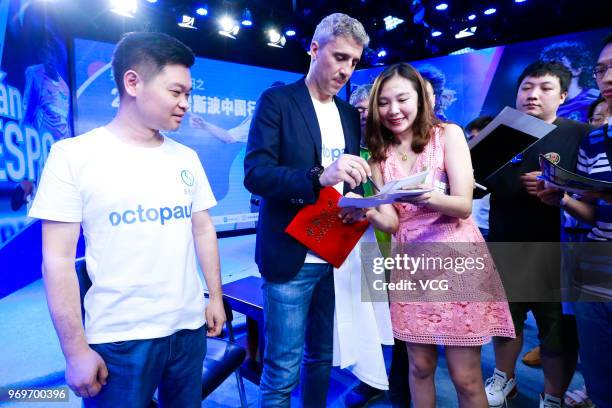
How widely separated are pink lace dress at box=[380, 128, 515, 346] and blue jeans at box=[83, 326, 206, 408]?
2.59 ft

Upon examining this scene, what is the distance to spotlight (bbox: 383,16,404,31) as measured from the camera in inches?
229

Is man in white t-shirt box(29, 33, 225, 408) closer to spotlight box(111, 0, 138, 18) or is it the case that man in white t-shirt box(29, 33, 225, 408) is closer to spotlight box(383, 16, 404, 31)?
spotlight box(111, 0, 138, 18)

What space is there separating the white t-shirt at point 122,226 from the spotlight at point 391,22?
225 inches

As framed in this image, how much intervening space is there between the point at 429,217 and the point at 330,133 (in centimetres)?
Answer: 54

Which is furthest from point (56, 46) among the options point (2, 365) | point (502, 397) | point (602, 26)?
point (602, 26)

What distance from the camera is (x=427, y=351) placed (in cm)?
148

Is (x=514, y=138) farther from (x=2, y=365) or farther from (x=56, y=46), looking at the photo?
(x=56, y=46)

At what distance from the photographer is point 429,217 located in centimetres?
148

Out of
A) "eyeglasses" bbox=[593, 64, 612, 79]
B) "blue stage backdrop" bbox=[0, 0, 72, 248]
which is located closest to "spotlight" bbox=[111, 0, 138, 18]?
"blue stage backdrop" bbox=[0, 0, 72, 248]

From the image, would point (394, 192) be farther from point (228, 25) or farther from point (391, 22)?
point (391, 22)

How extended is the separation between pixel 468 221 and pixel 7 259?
432cm

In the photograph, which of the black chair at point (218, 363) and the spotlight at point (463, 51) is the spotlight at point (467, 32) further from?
the black chair at point (218, 363)

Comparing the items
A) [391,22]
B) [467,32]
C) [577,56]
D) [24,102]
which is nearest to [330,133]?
[24,102]

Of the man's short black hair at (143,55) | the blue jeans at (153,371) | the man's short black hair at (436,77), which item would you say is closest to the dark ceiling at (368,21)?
the man's short black hair at (436,77)
